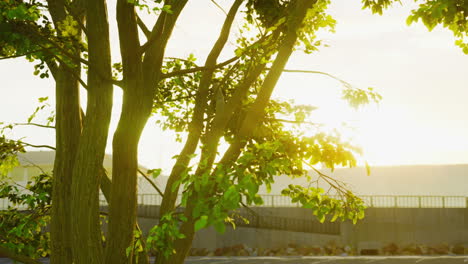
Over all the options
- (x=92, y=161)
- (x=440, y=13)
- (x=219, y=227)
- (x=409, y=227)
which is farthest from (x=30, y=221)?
(x=409, y=227)

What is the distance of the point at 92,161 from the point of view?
741cm

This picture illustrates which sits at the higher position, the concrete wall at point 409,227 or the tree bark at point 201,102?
the tree bark at point 201,102

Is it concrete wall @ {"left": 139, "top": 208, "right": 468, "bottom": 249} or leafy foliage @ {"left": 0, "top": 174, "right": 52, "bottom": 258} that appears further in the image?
concrete wall @ {"left": 139, "top": 208, "right": 468, "bottom": 249}

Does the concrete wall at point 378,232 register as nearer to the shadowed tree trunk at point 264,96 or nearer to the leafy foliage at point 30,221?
the leafy foliage at point 30,221

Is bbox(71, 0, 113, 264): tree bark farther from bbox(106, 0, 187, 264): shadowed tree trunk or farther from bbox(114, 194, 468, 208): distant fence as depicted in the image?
bbox(114, 194, 468, 208): distant fence

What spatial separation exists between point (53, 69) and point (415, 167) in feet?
164

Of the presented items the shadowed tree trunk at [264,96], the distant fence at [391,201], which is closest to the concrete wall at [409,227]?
the distant fence at [391,201]

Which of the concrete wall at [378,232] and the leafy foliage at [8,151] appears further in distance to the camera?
the concrete wall at [378,232]

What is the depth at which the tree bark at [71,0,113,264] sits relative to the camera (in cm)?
741

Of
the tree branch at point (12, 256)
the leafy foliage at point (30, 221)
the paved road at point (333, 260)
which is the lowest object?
the paved road at point (333, 260)

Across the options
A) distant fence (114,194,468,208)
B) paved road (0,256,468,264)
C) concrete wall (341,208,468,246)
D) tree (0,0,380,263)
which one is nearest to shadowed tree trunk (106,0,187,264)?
tree (0,0,380,263)

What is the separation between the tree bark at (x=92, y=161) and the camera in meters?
7.41

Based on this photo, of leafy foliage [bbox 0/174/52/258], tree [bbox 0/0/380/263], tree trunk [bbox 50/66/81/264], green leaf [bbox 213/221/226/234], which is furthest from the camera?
leafy foliage [bbox 0/174/52/258]

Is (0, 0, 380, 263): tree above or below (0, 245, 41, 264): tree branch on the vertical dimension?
above
